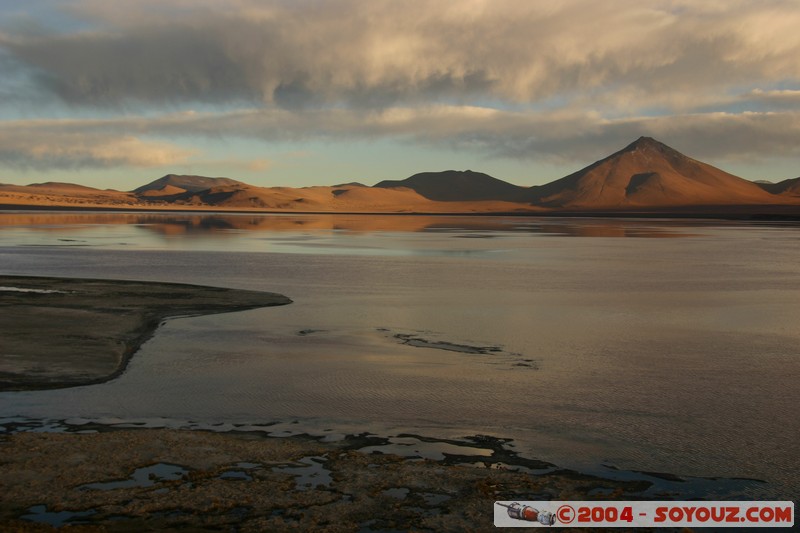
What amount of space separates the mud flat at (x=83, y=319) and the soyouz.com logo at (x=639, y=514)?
20.6 ft

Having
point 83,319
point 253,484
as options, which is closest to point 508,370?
point 253,484

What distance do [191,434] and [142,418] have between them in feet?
2.93

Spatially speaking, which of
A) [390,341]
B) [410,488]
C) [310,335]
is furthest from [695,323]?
[410,488]

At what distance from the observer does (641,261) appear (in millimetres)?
30750

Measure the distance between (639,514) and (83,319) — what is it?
458 inches

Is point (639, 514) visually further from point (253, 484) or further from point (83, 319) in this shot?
point (83, 319)

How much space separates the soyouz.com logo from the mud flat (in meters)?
6.27

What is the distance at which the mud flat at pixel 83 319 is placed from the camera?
10.6 meters

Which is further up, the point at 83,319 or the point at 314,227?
the point at 314,227

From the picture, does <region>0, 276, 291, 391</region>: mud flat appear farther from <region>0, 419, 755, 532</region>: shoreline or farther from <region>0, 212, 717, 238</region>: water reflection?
<region>0, 212, 717, 238</region>: water reflection

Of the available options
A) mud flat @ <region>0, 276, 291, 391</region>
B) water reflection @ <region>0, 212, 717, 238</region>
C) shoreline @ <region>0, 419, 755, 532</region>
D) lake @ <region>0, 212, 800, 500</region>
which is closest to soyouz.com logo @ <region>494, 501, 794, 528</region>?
shoreline @ <region>0, 419, 755, 532</region>

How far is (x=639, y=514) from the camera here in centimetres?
609

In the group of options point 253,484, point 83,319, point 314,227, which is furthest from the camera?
point 314,227

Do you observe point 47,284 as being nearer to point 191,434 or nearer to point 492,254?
point 191,434
